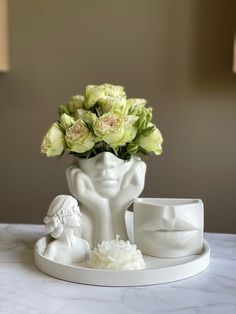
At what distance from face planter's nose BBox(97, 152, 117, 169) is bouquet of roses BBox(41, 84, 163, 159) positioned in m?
0.02

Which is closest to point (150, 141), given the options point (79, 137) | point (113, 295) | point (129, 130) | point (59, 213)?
point (129, 130)

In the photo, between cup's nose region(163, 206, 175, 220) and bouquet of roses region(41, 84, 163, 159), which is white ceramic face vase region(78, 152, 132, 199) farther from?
cup's nose region(163, 206, 175, 220)

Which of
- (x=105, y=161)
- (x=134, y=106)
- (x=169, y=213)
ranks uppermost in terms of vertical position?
(x=134, y=106)

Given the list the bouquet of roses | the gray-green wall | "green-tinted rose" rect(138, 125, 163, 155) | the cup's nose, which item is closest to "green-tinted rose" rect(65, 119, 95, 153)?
the bouquet of roses

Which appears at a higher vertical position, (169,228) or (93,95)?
(93,95)

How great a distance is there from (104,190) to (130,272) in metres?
0.23

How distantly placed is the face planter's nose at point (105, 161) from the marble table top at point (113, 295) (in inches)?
10.5

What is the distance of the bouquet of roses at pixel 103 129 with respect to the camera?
1107mm

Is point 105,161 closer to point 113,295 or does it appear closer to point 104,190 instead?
point 104,190

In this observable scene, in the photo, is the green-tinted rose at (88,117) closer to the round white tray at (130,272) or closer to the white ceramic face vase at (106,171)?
the white ceramic face vase at (106,171)

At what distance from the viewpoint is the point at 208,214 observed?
1.95 metres

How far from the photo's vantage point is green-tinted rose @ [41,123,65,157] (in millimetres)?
1142

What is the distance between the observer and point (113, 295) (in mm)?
948

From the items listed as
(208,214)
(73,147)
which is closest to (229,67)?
(208,214)
